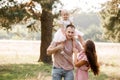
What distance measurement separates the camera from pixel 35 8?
22.9 metres

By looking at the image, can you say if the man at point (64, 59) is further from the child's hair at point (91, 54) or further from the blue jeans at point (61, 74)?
the child's hair at point (91, 54)

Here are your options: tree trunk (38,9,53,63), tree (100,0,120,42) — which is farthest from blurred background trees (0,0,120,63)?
tree (100,0,120,42)

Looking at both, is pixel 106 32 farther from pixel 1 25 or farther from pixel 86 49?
pixel 86 49

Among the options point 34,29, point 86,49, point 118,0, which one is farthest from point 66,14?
point 34,29

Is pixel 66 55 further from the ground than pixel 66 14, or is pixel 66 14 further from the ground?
pixel 66 14

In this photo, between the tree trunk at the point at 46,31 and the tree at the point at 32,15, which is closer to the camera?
the tree at the point at 32,15

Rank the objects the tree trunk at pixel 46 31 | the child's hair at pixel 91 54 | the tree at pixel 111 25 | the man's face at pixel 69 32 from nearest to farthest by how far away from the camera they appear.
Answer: the man's face at pixel 69 32 < the child's hair at pixel 91 54 < the tree trunk at pixel 46 31 < the tree at pixel 111 25

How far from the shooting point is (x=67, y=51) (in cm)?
753

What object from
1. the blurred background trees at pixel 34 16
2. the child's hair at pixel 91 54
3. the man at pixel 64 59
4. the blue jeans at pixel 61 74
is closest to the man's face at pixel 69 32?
the man at pixel 64 59

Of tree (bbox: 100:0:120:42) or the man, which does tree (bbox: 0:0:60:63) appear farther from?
tree (bbox: 100:0:120:42)

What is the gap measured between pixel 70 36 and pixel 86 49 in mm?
430

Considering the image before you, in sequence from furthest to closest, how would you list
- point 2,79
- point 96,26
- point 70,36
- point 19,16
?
1. point 96,26
2. point 19,16
3. point 2,79
4. point 70,36

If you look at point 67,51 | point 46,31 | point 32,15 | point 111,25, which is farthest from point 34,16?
point 111,25

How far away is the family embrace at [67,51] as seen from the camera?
293 inches
